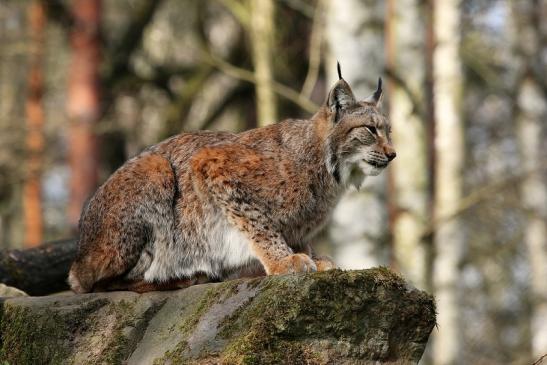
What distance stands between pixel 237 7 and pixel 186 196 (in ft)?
27.8

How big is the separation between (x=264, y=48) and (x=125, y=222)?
837 centimetres

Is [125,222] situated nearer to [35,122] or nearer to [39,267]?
[39,267]

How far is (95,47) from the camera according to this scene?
716 inches

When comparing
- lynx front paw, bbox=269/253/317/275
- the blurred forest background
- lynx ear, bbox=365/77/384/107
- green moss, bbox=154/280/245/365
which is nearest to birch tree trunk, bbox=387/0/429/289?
the blurred forest background

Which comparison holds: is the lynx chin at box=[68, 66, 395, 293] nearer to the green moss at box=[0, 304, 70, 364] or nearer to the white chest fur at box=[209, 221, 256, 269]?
the white chest fur at box=[209, 221, 256, 269]

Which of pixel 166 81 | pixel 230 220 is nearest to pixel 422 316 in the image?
pixel 230 220

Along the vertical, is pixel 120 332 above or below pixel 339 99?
below

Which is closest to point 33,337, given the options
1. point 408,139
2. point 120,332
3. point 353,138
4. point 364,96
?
point 120,332

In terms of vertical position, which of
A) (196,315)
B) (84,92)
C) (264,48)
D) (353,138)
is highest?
(264,48)

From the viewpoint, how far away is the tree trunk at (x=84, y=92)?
1797 centimetres

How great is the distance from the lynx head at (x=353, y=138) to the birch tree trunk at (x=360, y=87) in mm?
3346

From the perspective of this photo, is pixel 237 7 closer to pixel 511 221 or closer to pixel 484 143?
pixel 511 221

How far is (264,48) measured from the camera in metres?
14.8

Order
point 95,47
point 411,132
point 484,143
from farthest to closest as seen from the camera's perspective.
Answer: point 484,143
point 95,47
point 411,132
